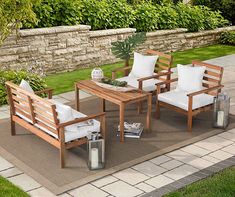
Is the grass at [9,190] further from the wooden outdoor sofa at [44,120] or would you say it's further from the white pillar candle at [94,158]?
the white pillar candle at [94,158]

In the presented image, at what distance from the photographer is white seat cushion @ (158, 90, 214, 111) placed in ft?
27.8

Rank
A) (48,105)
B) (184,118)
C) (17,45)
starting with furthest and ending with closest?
(17,45) → (184,118) → (48,105)

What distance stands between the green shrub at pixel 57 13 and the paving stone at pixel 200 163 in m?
6.52

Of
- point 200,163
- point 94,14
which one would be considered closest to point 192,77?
point 200,163

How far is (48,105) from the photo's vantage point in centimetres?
690

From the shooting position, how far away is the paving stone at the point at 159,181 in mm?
6602

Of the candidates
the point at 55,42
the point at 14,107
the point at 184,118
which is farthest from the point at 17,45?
the point at 184,118

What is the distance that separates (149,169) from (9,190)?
1.98 meters

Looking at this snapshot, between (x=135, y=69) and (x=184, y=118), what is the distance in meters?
1.56

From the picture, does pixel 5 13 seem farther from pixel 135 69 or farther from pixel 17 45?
pixel 135 69

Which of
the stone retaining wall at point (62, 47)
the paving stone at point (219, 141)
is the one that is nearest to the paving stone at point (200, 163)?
the paving stone at point (219, 141)

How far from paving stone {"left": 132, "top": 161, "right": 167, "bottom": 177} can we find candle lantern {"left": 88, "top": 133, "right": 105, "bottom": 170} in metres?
0.53

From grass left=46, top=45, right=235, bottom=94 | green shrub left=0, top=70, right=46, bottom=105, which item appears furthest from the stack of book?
grass left=46, top=45, right=235, bottom=94

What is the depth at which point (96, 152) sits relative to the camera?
6824 millimetres
